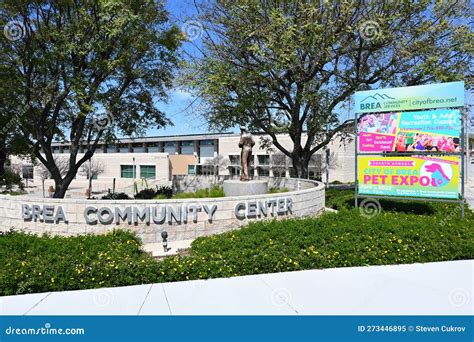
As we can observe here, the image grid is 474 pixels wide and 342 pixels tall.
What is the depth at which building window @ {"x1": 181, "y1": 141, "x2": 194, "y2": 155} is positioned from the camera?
5303 cm

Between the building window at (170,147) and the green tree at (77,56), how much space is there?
4066 cm

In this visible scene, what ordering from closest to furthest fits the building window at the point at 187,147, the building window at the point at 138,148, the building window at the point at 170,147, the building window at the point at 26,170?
the building window at the point at 26,170 → the building window at the point at 187,147 → the building window at the point at 170,147 → the building window at the point at 138,148

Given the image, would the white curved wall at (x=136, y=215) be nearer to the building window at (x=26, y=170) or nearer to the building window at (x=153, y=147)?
the building window at (x=26, y=170)

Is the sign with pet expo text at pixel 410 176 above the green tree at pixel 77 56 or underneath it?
underneath

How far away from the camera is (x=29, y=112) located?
44.3 feet

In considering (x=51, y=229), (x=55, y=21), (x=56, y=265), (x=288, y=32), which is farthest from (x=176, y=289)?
(x=55, y=21)

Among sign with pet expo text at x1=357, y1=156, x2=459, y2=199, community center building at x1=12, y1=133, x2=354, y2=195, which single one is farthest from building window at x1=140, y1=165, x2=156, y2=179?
sign with pet expo text at x1=357, y1=156, x2=459, y2=199

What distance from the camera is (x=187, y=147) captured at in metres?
53.8

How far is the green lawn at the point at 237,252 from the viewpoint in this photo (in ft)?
18.6

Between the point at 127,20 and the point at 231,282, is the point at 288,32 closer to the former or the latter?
the point at 127,20

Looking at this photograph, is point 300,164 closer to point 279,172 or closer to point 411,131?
point 411,131

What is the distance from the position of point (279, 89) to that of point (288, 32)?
3.84m

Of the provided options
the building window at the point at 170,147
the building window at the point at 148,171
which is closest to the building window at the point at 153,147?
the building window at the point at 170,147

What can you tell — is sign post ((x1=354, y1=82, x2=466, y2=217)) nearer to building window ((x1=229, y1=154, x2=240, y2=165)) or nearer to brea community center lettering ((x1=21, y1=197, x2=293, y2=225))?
brea community center lettering ((x1=21, y1=197, x2=293, y2=225))
